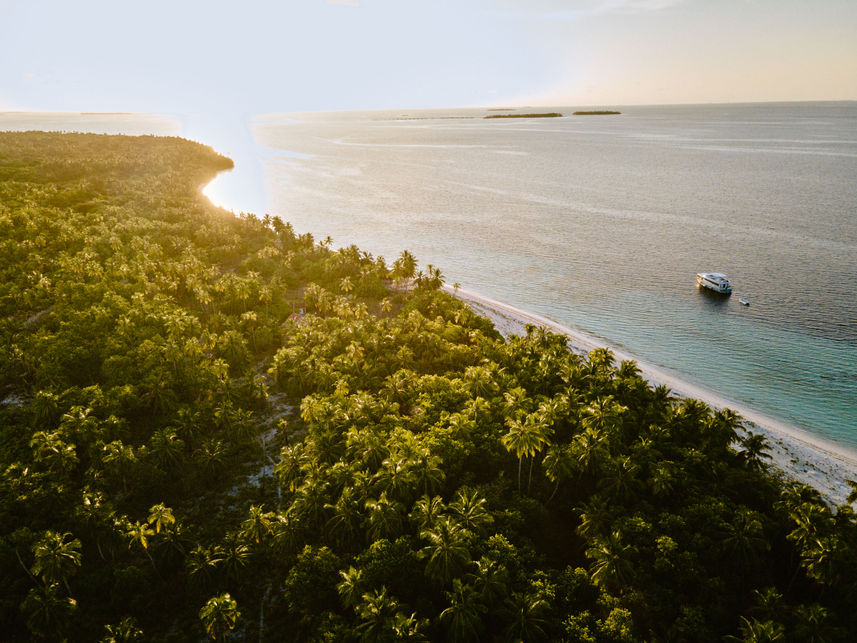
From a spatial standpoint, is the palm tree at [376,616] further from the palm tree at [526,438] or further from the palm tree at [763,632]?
the palm tree at [763,632]

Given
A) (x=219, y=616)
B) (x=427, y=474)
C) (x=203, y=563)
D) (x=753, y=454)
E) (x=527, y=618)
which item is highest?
(x=427, y=474)

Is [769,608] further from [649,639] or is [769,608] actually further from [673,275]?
[673,275]

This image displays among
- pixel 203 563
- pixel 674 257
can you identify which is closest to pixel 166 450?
pixel 203 563

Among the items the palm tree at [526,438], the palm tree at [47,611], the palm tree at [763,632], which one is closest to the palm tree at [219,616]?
the palm tree at [47,611]

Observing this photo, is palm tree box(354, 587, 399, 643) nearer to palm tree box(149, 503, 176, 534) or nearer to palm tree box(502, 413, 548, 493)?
palm tree box(502, 413, 548, 493)

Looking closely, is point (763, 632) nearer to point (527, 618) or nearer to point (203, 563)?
point (527, 618)
